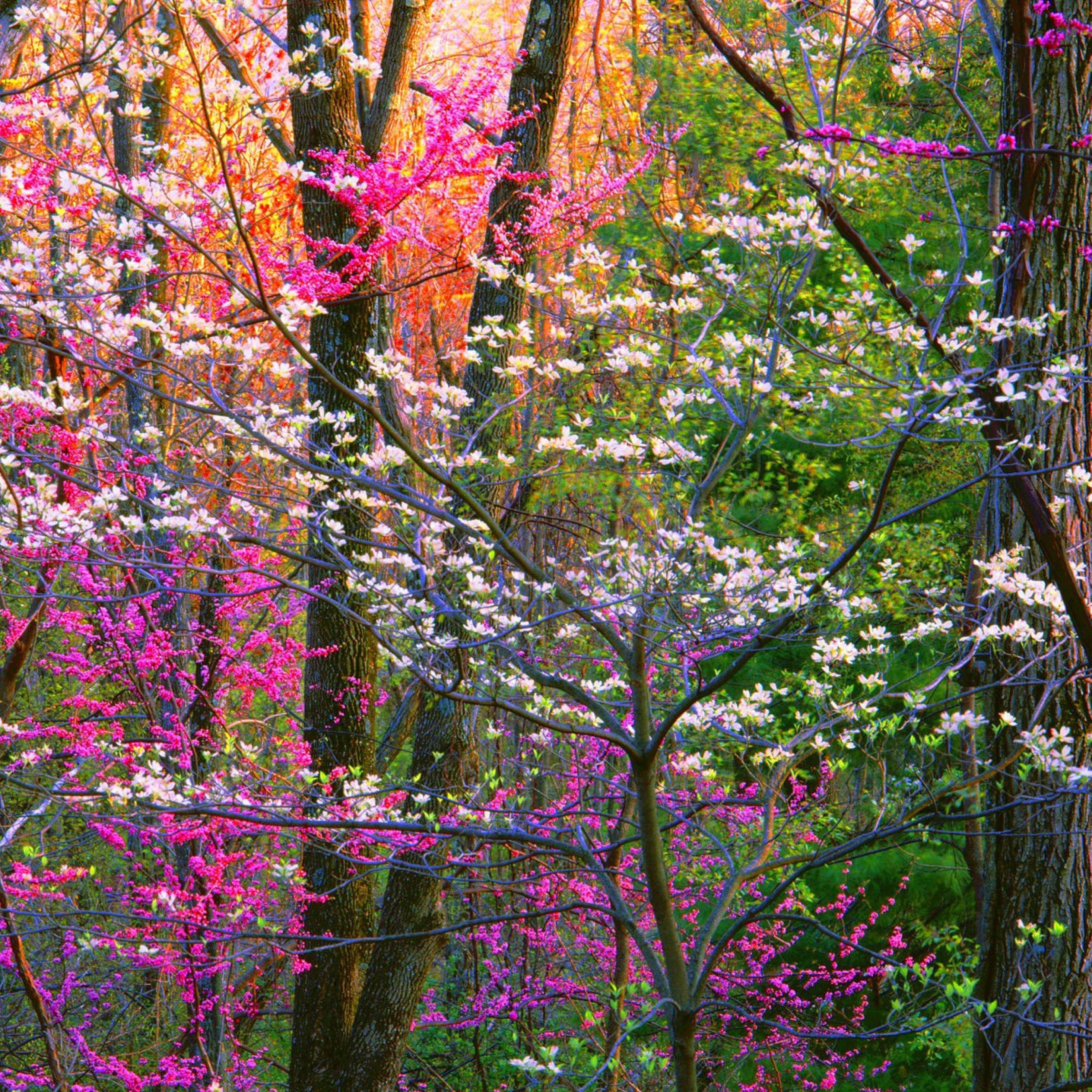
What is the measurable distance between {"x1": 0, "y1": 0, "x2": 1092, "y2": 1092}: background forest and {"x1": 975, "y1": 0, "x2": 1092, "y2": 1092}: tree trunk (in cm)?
2

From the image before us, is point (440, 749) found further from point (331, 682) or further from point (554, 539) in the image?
point (554, 539)

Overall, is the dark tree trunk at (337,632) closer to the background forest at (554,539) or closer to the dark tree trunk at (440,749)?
the background forest at (554,539)

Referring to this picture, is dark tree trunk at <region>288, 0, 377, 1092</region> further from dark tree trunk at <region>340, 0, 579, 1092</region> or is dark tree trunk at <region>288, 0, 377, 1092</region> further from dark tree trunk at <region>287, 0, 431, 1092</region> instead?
dark tree trunk at <region>340, 0, 579, 1092</region>

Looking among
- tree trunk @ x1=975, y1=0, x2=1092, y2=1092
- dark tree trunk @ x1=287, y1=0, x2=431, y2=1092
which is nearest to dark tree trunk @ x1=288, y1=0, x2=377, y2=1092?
dark tree trunk @ x1=287, y1=0, x2=431, y2=1092

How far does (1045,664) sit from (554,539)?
631 cm

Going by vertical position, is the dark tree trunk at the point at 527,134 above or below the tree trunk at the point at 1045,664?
above

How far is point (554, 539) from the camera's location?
984cm

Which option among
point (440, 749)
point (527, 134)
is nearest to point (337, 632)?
point (440, 749)

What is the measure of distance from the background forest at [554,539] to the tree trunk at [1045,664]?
0.02m

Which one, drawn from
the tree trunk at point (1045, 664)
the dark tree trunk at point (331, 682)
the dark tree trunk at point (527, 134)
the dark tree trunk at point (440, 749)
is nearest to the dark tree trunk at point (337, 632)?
the dark tree trunk at point (331, 682)

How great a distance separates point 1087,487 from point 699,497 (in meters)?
1.68

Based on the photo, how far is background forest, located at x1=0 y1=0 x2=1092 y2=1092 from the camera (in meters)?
3.04

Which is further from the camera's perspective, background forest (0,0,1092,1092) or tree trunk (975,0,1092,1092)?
tree trunk (975,0,1092,1092)

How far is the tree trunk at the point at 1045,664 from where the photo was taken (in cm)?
355
